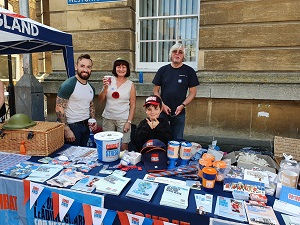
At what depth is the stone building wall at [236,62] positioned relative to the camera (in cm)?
Result: 470

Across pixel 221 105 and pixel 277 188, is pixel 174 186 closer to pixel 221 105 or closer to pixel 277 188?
pixel 277 188

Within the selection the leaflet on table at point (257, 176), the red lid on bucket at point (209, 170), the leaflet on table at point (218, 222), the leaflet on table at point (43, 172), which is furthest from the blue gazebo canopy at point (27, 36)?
the leaflet on table at point (257, 176)

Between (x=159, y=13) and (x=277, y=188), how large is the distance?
512 centimetres

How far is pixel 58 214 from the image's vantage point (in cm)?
171

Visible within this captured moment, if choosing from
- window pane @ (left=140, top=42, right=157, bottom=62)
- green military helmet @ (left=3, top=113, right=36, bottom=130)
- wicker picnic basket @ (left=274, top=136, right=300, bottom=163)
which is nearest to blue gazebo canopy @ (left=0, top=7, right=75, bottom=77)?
green military helmet @ (left=3, top=113, right=36, bottom=130)

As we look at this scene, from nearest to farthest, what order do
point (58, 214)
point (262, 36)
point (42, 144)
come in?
point (58, 214) < point (42, 144) < point (262, 36)

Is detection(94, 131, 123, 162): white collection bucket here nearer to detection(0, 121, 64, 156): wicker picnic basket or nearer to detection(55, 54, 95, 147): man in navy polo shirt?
detection(0, 121, 64, 156): wicker picnic basket

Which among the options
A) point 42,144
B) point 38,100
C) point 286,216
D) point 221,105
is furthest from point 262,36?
point 38,100

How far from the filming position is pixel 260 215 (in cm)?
139

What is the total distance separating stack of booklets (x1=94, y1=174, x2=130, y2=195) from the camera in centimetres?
161

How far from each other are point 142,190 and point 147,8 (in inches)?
206

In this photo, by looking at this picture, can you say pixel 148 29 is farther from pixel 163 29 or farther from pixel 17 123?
pixel 17 123

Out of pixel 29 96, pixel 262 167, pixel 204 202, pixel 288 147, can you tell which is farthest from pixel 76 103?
pixel 29 96

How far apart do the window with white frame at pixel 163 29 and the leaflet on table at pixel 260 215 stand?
14.3 ft
